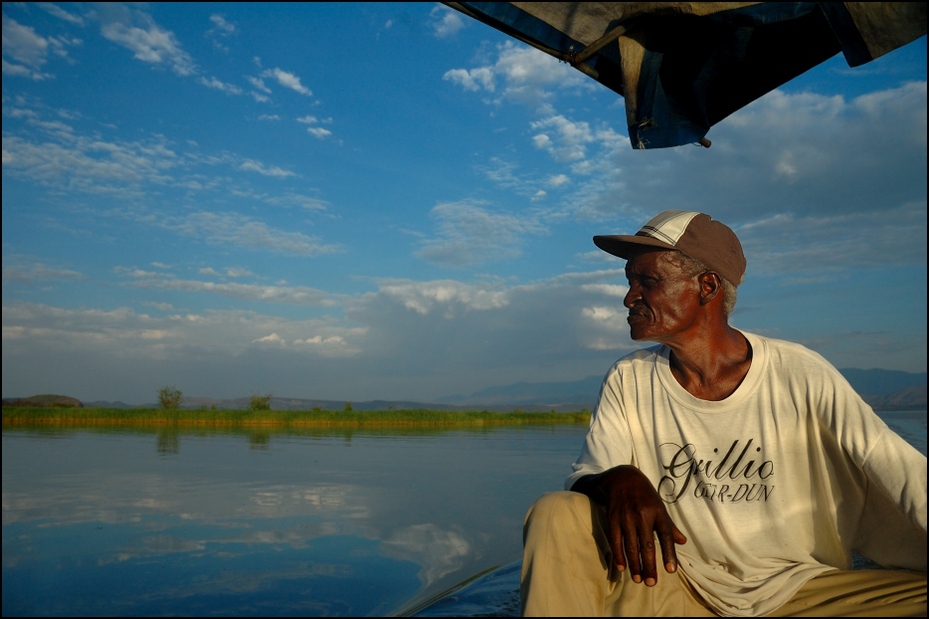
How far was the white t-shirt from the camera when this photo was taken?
141 centimetres

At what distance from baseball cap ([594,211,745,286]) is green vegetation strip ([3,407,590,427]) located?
758 inches

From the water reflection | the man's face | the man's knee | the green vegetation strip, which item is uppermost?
the man's face

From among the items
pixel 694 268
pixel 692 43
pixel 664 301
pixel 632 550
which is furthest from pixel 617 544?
pixel 692 43

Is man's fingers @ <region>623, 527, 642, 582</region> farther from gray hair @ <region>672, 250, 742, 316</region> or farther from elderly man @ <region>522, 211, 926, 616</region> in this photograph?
gray hair @ <region>672, 250, 742, 316</region>

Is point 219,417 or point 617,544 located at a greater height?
point 617,544

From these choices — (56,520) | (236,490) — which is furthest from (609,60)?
(236,490)

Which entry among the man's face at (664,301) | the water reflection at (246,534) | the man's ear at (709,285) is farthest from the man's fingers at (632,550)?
the water reflection at (246,534)

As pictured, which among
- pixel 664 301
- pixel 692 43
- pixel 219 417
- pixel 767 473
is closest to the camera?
pixel 767 473

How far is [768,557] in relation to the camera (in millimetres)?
1515

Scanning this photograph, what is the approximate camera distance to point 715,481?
5.11 feet

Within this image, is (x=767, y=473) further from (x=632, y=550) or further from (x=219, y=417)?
(x=219, y=417)

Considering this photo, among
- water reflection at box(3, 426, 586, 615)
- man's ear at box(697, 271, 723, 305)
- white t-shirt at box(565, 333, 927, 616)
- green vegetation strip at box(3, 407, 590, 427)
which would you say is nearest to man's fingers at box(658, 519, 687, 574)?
white t-shirt at box(565, 333, 927, 616)

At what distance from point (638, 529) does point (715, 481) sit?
1.35 ft

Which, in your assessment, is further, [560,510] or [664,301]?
[664,301]
